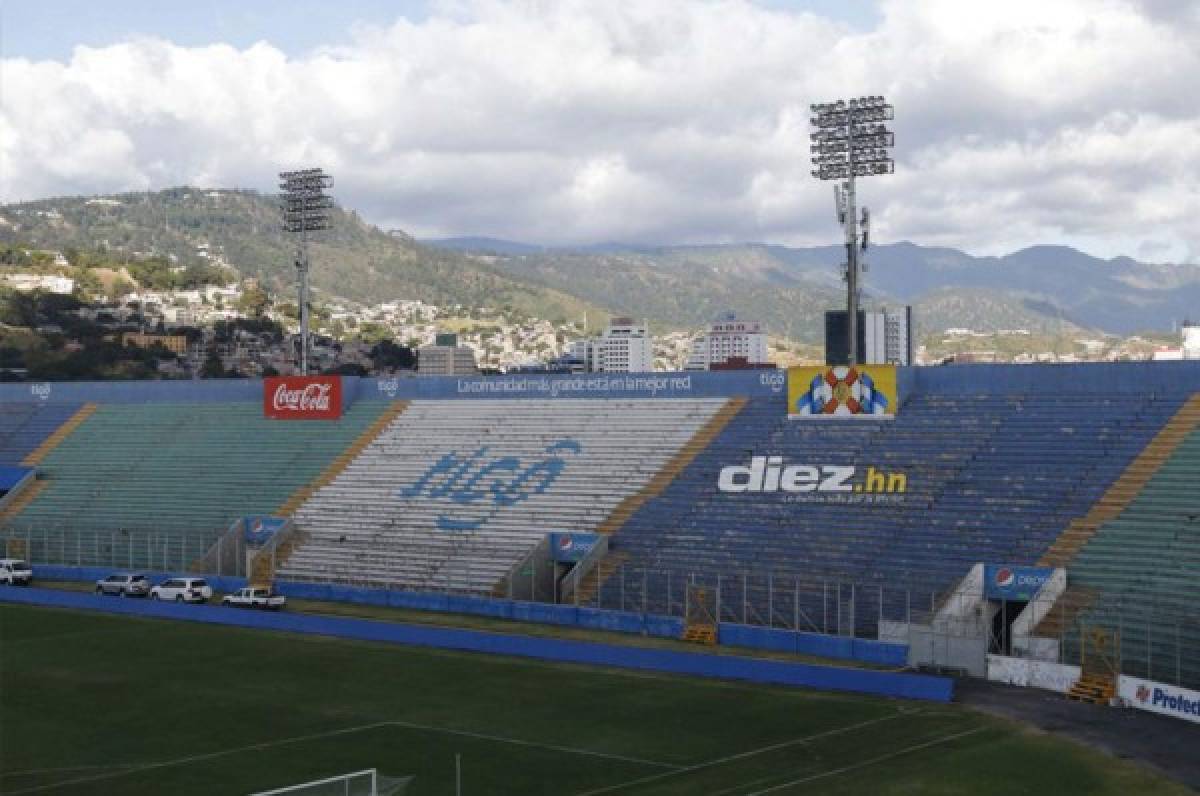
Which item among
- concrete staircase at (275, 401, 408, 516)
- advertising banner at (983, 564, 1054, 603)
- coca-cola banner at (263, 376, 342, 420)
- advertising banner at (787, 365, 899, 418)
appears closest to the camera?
advertising banner at (983, 564, 1054, 603)

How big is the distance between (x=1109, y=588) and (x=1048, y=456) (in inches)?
352

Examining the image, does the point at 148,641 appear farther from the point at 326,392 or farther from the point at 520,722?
the point at 326,392

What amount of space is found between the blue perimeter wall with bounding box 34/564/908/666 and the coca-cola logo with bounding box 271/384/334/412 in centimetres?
1494

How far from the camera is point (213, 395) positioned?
3339 inches

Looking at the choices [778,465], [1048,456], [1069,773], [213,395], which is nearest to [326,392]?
[213,395]

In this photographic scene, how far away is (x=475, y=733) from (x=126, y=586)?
31085mm

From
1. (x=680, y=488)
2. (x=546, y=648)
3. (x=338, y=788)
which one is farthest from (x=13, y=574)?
(x=338, y=788)

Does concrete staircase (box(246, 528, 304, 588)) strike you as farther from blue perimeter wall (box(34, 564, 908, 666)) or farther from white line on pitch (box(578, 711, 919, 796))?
white line on pitch (box(578, 711, 919, 796))

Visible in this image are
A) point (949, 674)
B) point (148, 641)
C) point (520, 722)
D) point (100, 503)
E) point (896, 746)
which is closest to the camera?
point (896, 746)

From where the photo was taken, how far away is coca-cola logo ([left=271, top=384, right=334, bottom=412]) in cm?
7869

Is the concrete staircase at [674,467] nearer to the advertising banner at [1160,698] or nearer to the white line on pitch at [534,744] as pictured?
the white line on pitch at [534,744]

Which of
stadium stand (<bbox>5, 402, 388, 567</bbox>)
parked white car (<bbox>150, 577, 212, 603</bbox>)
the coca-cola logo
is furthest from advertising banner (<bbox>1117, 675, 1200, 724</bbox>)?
the coca-cola logo

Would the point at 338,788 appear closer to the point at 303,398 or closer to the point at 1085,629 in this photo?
the point at 1085,629

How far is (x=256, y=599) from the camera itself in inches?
2307
